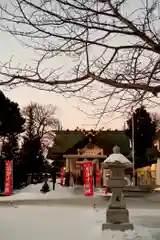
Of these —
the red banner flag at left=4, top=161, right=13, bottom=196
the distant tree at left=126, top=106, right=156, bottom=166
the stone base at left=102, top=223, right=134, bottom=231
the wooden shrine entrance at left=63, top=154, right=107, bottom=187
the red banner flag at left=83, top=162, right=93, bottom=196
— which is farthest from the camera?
the distant tree at left=126, top=106, right=156, bottom=166

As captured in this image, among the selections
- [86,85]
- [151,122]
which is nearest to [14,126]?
[151,122]

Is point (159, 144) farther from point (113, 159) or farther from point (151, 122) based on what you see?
point (113, 159)

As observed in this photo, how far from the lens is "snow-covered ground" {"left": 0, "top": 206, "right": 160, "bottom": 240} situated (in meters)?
11.2

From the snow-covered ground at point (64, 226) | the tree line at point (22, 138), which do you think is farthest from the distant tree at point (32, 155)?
the snow-covered ground at point (64, 226)

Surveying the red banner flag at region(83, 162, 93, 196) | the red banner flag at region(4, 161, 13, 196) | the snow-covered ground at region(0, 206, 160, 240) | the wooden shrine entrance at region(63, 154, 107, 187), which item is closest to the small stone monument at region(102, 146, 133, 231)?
the snow-covered ground at region(0, 206, 160, 240)

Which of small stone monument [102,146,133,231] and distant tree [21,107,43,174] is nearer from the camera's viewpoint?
small stone monument [102,146,133,231]

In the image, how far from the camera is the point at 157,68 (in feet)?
23.2

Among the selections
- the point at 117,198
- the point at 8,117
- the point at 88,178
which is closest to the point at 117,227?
the point at 117,198

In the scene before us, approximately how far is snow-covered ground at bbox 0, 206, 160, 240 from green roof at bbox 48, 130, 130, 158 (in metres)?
28.9

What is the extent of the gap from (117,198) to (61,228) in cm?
178

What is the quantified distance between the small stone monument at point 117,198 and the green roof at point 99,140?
104 ft

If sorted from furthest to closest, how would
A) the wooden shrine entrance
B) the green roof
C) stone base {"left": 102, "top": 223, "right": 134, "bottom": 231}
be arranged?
the green roof
the wooden shrine entrance
stone base {"left": 102, "top": 223, "right": 134, "bottom": 231}

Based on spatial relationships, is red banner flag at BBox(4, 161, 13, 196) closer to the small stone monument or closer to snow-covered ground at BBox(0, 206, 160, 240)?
snow-covered ground at BBox(0, 206, 160, 240)

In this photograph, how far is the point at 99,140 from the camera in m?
45.1
